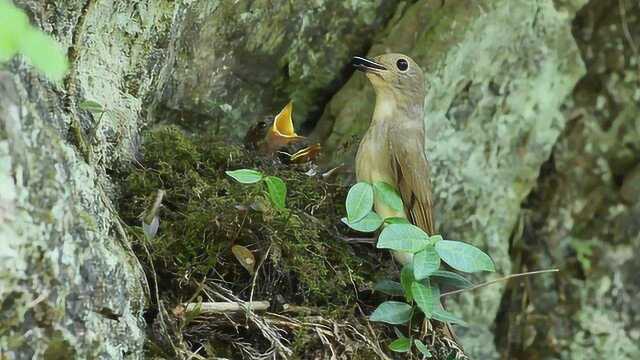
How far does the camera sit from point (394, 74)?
3.09 meters

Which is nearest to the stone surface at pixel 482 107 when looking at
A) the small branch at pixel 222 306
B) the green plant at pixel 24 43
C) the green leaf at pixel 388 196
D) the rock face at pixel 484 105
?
the rock face at pixel 484 105

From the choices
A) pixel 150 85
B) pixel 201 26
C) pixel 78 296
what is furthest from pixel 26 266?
pixel 201 26

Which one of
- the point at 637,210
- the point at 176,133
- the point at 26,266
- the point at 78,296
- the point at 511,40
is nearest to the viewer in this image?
the point at 26,266

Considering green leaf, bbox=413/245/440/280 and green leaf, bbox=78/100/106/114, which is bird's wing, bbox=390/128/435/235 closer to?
green leaf, bbox=413/245/440/280

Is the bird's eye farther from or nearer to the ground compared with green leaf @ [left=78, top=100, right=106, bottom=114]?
farther from the ground

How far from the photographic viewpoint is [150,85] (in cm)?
266

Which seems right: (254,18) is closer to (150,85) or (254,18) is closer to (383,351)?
(150,85)

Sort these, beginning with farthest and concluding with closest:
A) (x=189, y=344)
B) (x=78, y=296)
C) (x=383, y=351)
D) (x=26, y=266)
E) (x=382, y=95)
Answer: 1. (x=382, y=95)
2. (x=383, y=351)
3. (x=189, y=344)
4. (x=78, y=296)
5. (x=26, y=266)

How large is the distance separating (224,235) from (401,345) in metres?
0.52

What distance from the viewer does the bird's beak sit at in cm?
304

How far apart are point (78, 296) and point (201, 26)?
1548 millimetres

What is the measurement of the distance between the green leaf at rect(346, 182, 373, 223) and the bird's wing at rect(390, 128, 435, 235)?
441 millimetres

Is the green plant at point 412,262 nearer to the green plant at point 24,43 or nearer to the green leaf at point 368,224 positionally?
the green leaf at point 368,224

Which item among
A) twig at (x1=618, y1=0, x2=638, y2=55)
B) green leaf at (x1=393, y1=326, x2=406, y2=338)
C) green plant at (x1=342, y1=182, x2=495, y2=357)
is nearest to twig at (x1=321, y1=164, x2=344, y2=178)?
green plant at (x1=342, y1=182, x2=495, y2=357)
